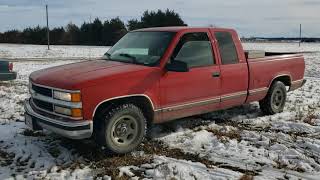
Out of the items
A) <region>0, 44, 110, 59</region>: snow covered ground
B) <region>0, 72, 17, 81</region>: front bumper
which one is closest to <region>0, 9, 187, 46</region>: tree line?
<region>0, 44, 110, 59</region>: snow covered ground

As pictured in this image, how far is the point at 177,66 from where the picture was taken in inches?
250

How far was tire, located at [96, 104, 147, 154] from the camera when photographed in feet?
19.2

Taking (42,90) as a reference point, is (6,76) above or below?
below

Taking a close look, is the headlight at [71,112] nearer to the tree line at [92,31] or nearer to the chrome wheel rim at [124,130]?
the chrome wheel rim at [124,130]

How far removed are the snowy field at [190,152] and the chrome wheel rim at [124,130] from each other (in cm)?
23

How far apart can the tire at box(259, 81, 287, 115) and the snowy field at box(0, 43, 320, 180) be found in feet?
0.89

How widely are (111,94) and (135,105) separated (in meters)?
0.59

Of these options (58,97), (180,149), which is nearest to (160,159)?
(180,149)

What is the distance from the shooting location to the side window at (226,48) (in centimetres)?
744

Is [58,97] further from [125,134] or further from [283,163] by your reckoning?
[283,163]

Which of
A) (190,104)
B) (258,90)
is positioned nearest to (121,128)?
(190,104)

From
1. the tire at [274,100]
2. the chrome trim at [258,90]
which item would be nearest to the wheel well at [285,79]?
the tire at [274,100]

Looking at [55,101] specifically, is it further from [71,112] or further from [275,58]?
[275,58]

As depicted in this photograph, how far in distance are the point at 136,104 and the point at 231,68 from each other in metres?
2.03
